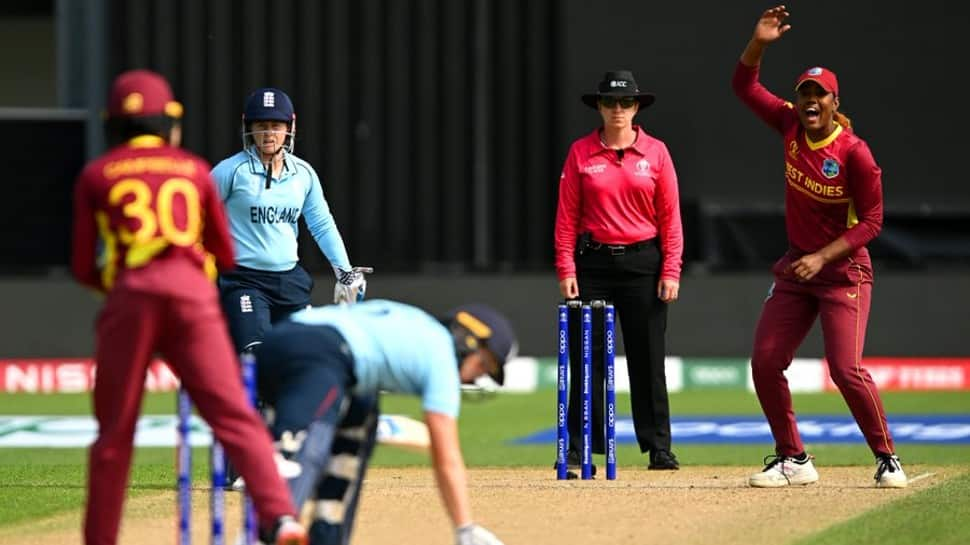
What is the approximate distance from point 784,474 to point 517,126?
882 centimetres

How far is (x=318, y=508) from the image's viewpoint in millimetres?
6062

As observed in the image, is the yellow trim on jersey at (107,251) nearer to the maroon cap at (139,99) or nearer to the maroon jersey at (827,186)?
the maroon cap at (139,99)

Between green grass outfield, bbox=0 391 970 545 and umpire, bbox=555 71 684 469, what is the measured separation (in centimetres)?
69

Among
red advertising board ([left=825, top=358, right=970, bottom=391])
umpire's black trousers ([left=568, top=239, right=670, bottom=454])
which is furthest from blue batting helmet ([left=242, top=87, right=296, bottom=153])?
red advertising board ([left=825, top=358, right=970, bottom=391])

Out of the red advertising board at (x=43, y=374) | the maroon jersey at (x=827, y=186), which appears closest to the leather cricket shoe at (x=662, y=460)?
the maroon jersey at (x=827, y=186)

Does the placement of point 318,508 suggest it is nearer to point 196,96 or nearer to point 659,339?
point 659,339

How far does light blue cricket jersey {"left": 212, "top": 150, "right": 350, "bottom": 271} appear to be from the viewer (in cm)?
825

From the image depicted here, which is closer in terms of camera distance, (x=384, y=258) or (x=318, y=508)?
(x=318, y=508)

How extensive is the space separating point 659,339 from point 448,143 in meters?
8.03

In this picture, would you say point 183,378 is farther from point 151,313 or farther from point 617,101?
point 617,101

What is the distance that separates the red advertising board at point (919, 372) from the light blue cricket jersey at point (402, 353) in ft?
35.1

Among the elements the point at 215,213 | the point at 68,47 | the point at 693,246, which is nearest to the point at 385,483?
the point at 215,213

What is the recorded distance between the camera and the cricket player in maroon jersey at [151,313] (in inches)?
215

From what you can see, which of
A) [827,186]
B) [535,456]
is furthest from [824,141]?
[535,456]
